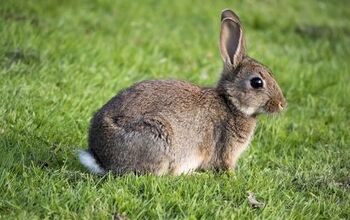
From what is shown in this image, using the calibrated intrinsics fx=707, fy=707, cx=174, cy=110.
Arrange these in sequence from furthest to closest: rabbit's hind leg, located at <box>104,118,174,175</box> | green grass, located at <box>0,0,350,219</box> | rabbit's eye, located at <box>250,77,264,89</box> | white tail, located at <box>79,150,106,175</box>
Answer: rabbit's eye, located at <box>250,77,264,89</box>, white tail, located at <box>79,150,106,175</box>, rabbit's hind leg, located at <box>104,118,174,175</box>, green grass, located at <box>0,0,350,219</box>

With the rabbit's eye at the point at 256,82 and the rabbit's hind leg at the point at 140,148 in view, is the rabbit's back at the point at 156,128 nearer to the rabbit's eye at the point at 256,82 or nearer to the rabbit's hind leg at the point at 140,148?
the rabbit's hind leg at the point at 140,148

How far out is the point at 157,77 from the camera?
8.77m

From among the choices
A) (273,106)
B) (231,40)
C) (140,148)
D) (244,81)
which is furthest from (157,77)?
(140,148)

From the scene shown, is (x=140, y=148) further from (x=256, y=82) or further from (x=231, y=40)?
(x=231, y=40)

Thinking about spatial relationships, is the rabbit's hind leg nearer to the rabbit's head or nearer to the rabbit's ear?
the rabbit's head

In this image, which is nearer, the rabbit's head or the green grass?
the green grass

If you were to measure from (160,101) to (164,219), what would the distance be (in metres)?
1.23

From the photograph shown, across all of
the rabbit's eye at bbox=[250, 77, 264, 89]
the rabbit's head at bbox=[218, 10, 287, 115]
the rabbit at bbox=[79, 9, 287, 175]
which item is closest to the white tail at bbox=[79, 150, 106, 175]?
the rabbit at bbox=[79, 9, 287, 175]

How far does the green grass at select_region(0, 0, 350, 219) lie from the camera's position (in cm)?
530

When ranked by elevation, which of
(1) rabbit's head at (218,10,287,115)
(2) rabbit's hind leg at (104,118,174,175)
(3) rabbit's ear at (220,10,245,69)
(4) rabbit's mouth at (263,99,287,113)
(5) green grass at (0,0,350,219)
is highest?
(3) rabbit's ear at (220,10,245,69)

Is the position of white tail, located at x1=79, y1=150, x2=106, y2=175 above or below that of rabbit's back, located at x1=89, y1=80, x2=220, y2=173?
below

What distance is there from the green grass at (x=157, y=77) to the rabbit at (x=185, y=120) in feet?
0.64

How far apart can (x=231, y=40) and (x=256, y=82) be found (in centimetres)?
52

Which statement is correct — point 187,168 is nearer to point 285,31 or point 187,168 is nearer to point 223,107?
point 223,107
